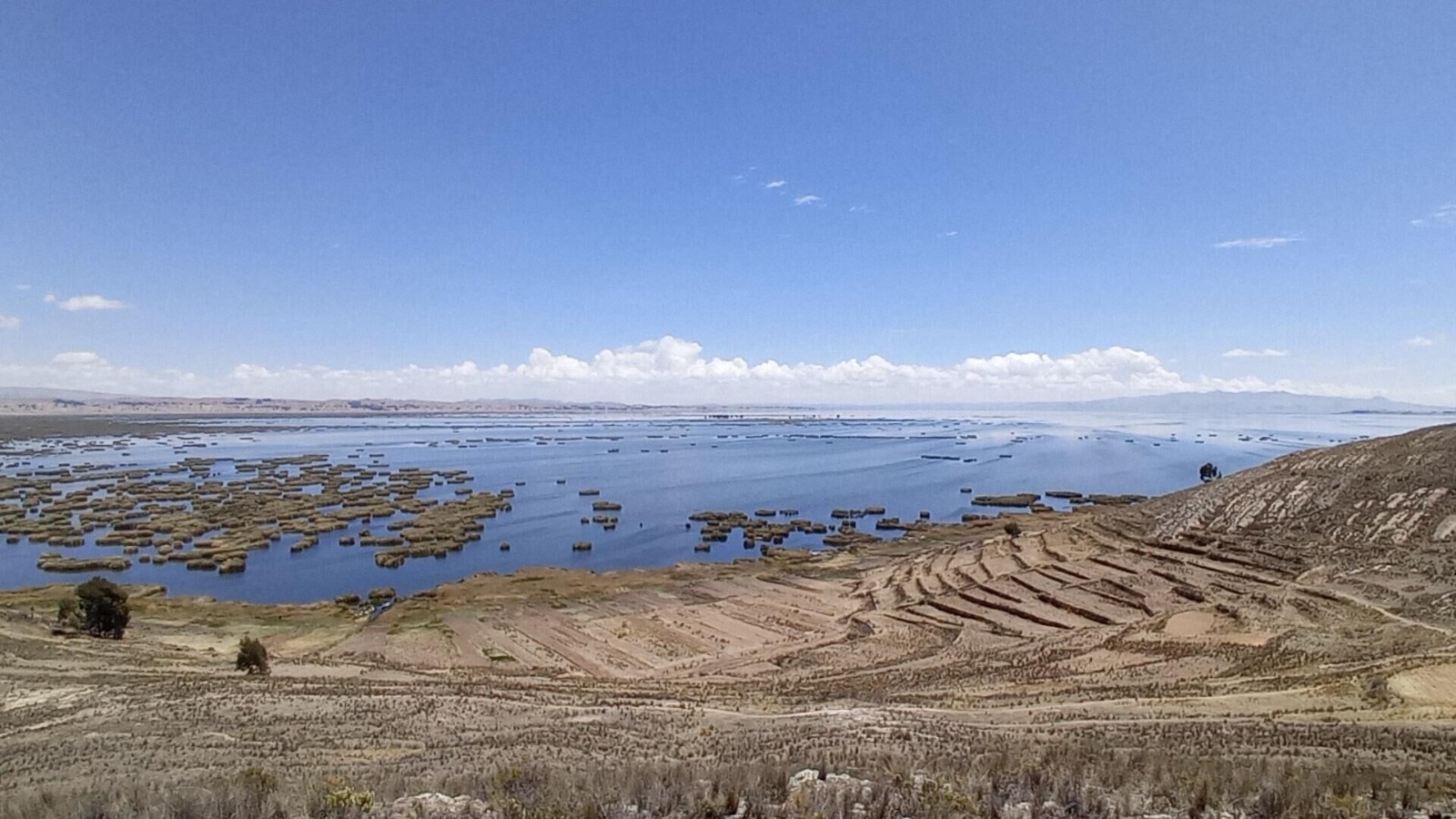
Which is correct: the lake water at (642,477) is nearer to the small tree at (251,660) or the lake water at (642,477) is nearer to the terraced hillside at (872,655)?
the terraced hillside at (872,655)

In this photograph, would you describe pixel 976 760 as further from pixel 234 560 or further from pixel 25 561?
pixel 25 561

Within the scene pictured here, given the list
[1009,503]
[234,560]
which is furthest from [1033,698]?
[1009,503]

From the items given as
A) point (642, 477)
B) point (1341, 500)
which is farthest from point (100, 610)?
point (642, 477)

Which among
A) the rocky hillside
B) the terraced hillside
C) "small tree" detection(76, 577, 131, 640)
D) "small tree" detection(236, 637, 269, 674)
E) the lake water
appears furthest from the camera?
the lake water

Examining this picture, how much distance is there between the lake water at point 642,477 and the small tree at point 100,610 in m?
12.0

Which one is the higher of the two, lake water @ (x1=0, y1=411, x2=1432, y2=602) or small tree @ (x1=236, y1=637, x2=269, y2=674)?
small tree @ (x1=236, y1=637, x2=269, y2=674)

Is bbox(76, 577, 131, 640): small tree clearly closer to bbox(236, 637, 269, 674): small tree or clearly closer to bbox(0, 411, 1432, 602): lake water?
bbox(236, 637, 269, 674): small tree

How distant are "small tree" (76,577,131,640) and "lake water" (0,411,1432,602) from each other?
1195 centimetres

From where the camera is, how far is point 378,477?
9594 centimetres

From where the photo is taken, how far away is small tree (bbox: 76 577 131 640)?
2916cm

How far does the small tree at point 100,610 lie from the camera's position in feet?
95.7

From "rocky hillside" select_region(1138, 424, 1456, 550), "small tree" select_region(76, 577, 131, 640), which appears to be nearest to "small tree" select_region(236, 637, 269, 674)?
"small tree" select_region(76, 577, 131, 640)

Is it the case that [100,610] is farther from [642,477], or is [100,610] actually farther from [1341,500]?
[642,477]

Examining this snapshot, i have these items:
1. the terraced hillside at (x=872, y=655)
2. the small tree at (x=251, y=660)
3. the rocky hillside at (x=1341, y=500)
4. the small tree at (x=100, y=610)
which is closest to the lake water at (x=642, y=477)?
the terraced hillside at (x=872, y=655)
